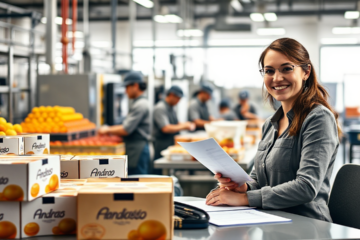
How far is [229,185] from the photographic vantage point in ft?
6.77

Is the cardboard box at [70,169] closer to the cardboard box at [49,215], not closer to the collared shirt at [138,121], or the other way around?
the cardboard box at [49,215]

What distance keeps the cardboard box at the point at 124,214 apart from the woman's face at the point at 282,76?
99 cm

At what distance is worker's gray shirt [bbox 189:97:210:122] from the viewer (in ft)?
28.8

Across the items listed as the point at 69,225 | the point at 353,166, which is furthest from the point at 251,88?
the point at 69,225

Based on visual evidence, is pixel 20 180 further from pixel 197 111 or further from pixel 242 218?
pixel 197 111

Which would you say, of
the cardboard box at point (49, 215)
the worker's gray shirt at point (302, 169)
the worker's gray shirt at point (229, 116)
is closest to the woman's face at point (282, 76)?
the worker's gray shirt at point (302, 169)

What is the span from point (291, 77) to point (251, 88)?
31.6 feet

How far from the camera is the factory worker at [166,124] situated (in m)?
6.31

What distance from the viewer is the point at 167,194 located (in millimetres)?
1322

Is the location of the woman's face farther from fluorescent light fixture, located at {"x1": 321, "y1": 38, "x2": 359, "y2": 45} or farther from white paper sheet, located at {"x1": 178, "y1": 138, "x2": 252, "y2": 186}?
fluorescent light fixture, located at {"x1": 321, "y1": 38, "x2": 359, "y2": 45}

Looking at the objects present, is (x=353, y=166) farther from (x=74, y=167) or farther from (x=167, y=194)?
(x=74, y=167)

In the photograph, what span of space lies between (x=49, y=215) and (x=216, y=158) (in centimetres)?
74

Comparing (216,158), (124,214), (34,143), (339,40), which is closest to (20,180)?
(124,214)

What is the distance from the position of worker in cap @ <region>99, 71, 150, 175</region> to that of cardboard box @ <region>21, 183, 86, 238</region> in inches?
155
